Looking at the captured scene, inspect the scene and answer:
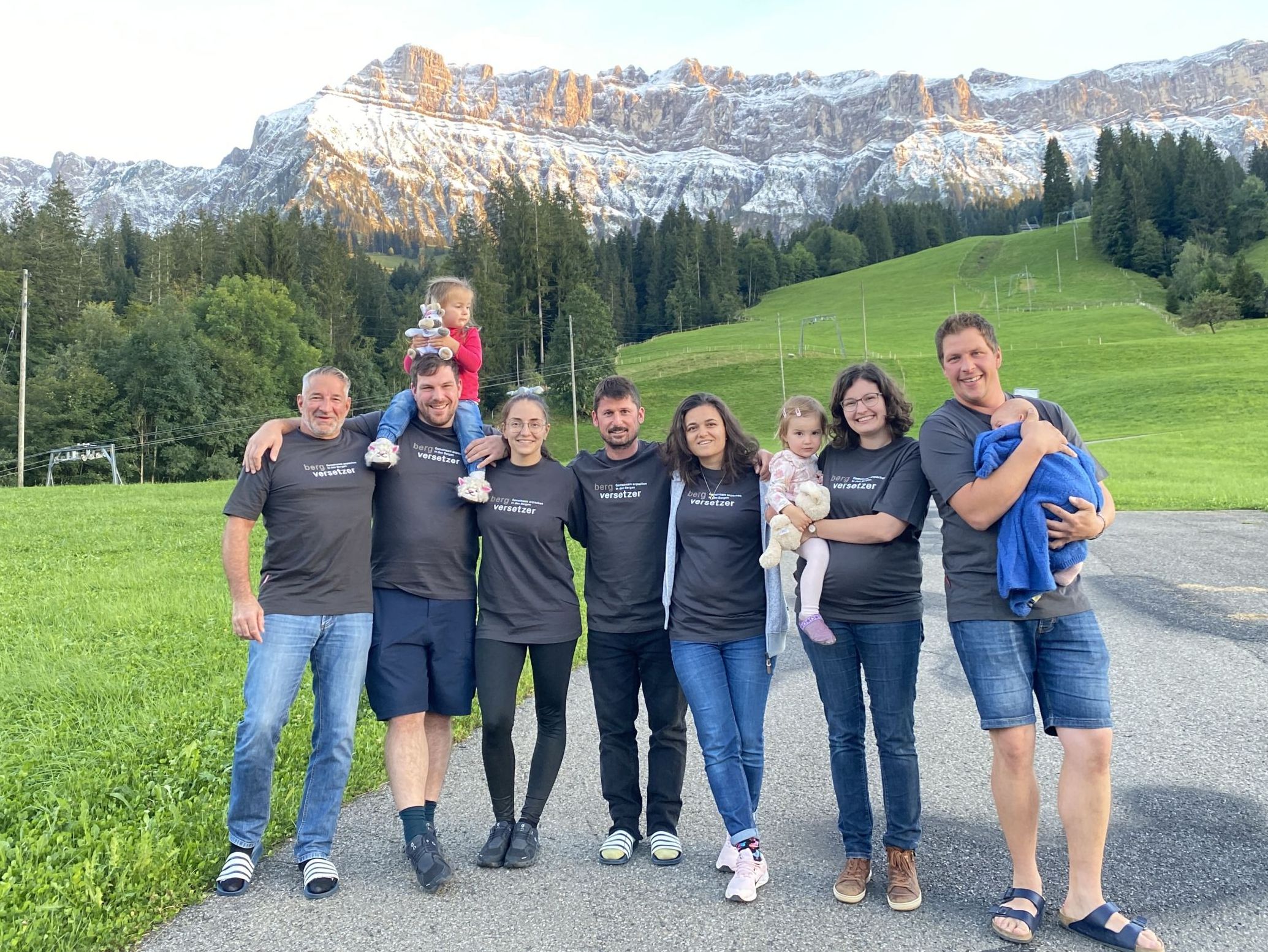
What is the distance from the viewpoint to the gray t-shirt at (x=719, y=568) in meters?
4.09

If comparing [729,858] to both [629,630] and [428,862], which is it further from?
[428,862]

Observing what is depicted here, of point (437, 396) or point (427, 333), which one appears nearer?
point (437, 396)

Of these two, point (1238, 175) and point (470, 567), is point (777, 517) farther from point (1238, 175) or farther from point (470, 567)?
point (1238, 175)

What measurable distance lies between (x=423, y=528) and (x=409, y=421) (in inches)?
24.6

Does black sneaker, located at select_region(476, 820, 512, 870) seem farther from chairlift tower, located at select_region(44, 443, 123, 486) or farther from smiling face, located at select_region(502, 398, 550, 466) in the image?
chairlift tower, located at select_region(44, 443, 123, 486)

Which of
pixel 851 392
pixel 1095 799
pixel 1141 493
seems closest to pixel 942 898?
pixel 1095 799

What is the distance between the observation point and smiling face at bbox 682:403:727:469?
164 inches

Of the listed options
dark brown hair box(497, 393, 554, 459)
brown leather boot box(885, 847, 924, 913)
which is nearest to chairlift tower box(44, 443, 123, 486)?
dark brown hair box(497, 393, 554, 459)

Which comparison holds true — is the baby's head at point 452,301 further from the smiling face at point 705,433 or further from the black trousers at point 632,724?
the black trousers at point 632,724

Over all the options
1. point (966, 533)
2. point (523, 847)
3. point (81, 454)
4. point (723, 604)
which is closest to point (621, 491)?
point (723, 604)

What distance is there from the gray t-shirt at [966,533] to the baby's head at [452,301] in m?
3.16

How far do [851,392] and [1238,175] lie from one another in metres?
129

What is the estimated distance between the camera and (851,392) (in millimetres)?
3947

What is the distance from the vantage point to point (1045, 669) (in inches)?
139
